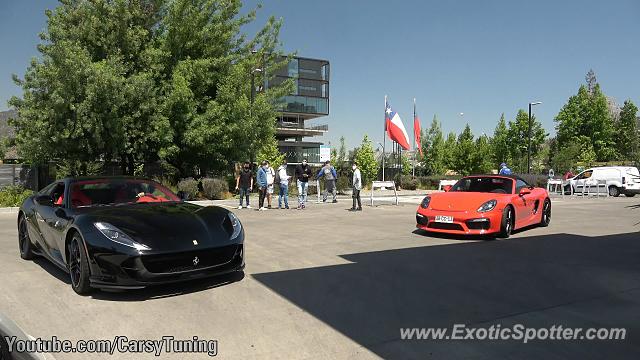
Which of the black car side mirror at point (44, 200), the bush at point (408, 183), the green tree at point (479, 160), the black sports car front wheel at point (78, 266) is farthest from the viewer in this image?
the green tree at point (479, 160)

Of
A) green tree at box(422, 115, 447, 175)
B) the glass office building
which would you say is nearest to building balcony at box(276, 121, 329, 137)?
the glass office building

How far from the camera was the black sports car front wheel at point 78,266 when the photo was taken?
198 inches

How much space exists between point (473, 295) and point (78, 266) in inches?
169

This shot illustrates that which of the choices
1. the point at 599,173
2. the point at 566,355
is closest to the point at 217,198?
the point at 566,355

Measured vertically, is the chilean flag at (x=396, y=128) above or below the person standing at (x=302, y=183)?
above

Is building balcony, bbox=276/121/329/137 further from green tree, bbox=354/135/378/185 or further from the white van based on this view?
the white van

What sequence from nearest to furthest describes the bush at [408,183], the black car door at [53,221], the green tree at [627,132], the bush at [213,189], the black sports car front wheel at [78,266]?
the black sports car front wheel at [78,266], the black car door at [53,221], the bush at [213,189], the bush at [408,183], the green tree at [627,132]

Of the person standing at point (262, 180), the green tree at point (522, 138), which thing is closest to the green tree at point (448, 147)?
the green tree at point (522, 138)

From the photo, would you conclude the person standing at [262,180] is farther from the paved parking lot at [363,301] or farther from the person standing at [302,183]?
the paved parking lot at [363,301]

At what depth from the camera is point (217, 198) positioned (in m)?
21.7

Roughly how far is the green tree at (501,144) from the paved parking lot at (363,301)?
53397mm

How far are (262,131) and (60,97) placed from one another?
31.3 ft

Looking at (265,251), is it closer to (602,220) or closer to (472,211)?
(472,211)

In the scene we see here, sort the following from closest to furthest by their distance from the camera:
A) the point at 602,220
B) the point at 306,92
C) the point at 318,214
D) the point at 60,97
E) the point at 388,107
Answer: the point at 602,220 < the point at 318,214 < the point at 60,97 < the point at 388,107 < the point at 306,92
